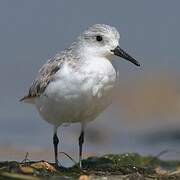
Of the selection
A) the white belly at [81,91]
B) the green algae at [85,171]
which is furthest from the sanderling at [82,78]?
the green algae at [85,171]

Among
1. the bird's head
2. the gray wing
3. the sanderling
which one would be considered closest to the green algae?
the sanderling

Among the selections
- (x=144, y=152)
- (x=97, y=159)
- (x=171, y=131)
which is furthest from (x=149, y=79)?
(x=97, y=159)

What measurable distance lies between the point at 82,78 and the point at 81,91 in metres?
0.11

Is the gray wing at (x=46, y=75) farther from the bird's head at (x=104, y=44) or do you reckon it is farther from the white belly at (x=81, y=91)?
the bird's head at (x=104, y=44)

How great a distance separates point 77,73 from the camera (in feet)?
28.1

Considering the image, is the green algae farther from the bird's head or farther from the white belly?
the bird's head

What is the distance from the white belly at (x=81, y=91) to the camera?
28.1ft

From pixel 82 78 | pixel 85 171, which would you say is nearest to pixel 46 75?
pixel 82 78

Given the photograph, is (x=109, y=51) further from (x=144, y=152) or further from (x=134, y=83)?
(x=134, y=83)

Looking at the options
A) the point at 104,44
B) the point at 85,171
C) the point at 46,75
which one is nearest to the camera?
the point at 85,171

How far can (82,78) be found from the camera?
855cm

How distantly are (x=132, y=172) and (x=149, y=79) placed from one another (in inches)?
234

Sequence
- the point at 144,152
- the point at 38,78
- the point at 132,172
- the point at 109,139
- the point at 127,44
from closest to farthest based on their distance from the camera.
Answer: the point at 132,172 < the point at 38,78 < the point at 144,152 < the point at 109,139 < the point at 127,44

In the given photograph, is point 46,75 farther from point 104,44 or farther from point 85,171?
point 85,171
